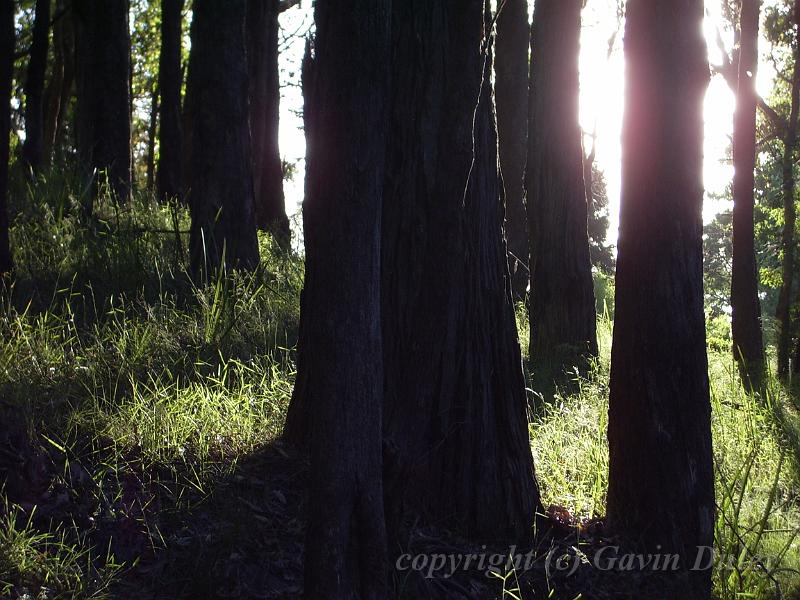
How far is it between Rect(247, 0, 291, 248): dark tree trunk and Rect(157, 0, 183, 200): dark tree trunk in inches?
54.1

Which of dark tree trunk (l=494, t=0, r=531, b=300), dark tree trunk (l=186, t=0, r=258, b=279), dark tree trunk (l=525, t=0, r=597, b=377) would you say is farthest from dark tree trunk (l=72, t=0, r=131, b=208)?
dark tree trunk (l=525, t=0, r=597, b=377)

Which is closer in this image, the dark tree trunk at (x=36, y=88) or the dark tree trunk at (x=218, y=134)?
the dark tree trunk at (x=218, y=134)

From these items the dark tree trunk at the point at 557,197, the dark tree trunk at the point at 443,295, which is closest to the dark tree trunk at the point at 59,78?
the dark tree trunk at the point at 557,197

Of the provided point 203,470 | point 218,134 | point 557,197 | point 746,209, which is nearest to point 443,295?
point 203,470

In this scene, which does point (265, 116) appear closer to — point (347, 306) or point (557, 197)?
point (557, 197)

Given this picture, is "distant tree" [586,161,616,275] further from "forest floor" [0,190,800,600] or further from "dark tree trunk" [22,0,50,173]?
"forest floor" [0,190,800,600]

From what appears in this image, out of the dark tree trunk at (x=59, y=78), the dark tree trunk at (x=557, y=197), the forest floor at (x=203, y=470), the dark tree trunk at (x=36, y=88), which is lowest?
the forest floor at (x=203, y=470)

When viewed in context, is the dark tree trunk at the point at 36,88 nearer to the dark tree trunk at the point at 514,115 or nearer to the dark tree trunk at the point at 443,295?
the dark tree trunk at the point at 514,115

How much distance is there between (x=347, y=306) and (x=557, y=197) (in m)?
6.28

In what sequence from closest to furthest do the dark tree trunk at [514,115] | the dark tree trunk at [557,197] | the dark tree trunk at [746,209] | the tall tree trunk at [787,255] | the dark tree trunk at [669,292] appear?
1. the dark tree trunk at [669,292]
2. the dark tree trunk at [557,197]
3. the dark tree trunk at [746,209]
4. the dark tree trunk at [514,115]
5. the tall tree trunk at [787,255]

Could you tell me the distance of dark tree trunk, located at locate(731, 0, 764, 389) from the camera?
1192cm

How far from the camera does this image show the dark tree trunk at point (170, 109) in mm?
14188

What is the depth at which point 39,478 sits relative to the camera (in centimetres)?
465

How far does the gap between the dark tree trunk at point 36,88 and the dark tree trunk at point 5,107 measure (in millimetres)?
5794
